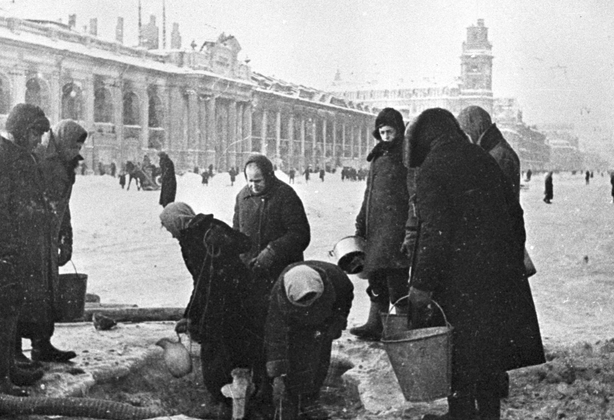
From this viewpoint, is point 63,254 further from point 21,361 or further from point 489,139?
point 489,139

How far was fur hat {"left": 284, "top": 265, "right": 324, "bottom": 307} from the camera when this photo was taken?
276 cm

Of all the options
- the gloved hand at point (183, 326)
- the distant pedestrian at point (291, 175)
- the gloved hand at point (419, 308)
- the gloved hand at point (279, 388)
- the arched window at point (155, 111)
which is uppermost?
the arched window at point (155, 111)

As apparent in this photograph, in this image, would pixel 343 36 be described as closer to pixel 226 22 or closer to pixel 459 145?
pixel 226 22

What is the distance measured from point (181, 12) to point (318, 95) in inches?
62.0

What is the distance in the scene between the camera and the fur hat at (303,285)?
2756 mm

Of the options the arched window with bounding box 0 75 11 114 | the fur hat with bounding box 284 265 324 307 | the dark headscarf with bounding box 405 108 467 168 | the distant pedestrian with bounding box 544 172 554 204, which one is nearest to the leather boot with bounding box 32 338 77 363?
the fur hat with bounding box 284 265 324 307

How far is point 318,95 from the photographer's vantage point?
7.21 metres

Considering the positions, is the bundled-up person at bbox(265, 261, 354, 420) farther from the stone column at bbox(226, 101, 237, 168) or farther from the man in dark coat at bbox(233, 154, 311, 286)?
the stone column at bbox(226, 101, 237, 168)

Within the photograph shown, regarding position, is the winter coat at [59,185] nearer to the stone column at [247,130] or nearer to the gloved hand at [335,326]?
the gloved hand at [335,326]

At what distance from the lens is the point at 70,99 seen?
7.61 meters

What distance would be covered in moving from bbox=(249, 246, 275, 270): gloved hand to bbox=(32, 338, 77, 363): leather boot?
1.18m

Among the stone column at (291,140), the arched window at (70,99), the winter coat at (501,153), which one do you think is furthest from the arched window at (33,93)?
the winter coat at (501,153)

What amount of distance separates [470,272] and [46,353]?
2351 mm

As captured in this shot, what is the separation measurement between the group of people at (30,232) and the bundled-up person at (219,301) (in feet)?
2.35
